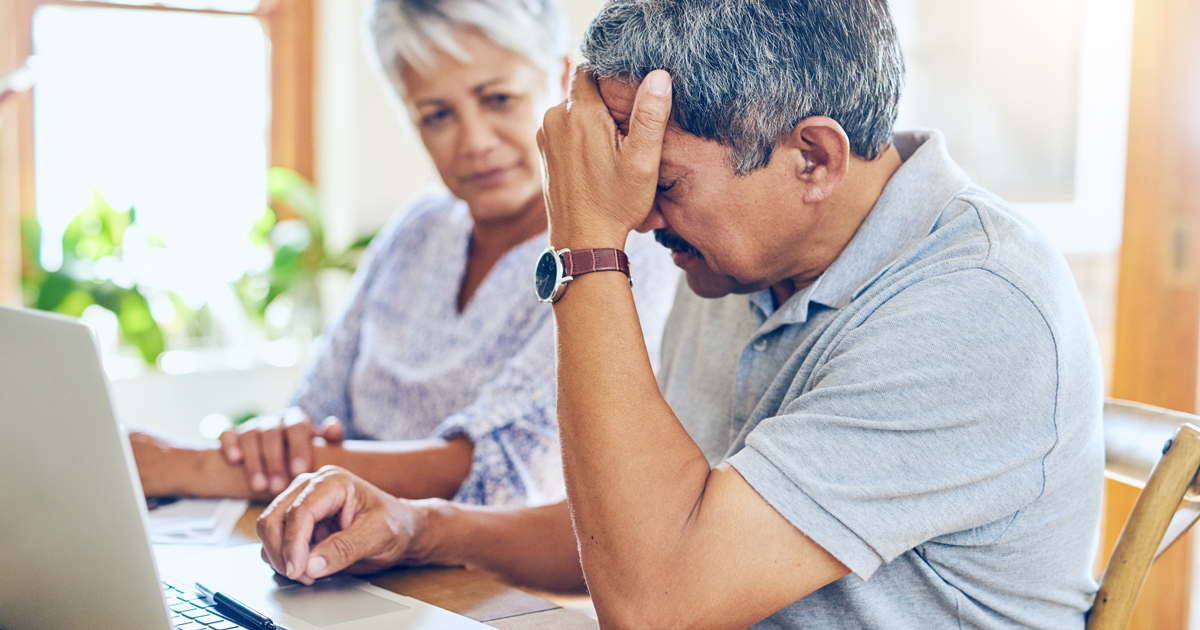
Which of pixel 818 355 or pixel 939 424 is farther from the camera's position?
pixel 818 355

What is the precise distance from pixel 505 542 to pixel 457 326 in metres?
0.58

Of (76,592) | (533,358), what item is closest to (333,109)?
(533,358)

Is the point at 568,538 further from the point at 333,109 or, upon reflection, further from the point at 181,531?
the point at 333,109

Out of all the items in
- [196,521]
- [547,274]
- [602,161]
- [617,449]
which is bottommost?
[196,521]

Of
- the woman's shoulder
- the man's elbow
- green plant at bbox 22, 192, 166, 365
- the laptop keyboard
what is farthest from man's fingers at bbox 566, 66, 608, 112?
green plant at bbox 22, 192, 166, 365

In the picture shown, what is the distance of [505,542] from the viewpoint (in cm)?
111

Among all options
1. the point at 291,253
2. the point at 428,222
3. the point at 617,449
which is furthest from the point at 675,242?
the point at 291,253

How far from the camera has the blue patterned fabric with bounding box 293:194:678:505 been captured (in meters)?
1.40

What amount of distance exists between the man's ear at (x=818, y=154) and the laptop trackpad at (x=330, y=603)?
1.76 feet

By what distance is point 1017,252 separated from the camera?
0.79 meters

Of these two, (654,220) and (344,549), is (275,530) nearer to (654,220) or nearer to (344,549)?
(344,549)

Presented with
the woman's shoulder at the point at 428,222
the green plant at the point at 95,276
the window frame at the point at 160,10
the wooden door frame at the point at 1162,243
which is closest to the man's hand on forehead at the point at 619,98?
the woman's shoulder at the point at 428,222

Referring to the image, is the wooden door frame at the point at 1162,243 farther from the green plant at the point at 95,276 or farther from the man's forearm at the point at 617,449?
the green plant at the point at 95,276

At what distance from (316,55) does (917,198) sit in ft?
9.27
